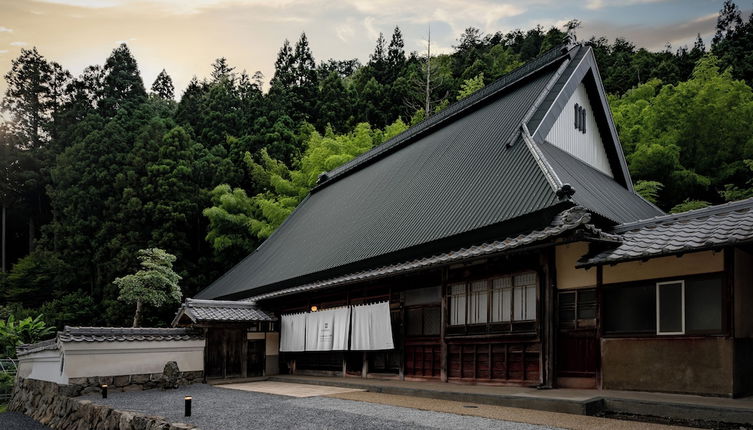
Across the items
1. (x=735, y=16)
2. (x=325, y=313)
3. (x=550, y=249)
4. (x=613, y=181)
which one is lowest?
(x=325, y=313)

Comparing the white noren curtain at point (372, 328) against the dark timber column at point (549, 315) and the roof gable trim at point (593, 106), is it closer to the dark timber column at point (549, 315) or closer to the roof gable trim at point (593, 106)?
the dark timber column at point (549, 315)

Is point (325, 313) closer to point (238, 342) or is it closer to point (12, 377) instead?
point (238, 342)

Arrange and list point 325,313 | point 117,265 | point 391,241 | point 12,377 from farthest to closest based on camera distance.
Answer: point 117,265 → point 12,377 → point 325,313 → point 391,241

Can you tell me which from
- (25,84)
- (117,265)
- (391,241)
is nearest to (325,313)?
(391,241)

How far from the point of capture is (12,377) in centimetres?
1753

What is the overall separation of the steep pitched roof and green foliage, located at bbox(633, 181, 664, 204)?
8.12 feet

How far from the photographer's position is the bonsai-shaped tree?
20141mm

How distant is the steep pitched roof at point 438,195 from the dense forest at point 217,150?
248 cm

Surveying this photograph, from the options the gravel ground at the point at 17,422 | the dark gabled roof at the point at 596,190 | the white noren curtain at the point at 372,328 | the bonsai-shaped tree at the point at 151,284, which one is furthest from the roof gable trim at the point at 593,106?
the bonsai-shaped tree at the point at 151,284

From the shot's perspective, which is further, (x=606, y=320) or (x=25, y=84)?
(x=25, y=84)

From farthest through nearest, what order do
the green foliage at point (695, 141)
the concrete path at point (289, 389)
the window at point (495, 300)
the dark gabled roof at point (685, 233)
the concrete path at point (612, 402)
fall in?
1. the green foliage at point (695, 141)
2. the concrete path at point (289, 389)
3. the window at point (495, 300)
4. the dark gabled roof at point (685, 233)
5. the concrete path at point (612, 402)

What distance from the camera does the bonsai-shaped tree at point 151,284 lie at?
66.1 ft

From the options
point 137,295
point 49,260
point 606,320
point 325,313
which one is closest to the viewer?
point 606,320

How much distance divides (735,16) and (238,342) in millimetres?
60209
